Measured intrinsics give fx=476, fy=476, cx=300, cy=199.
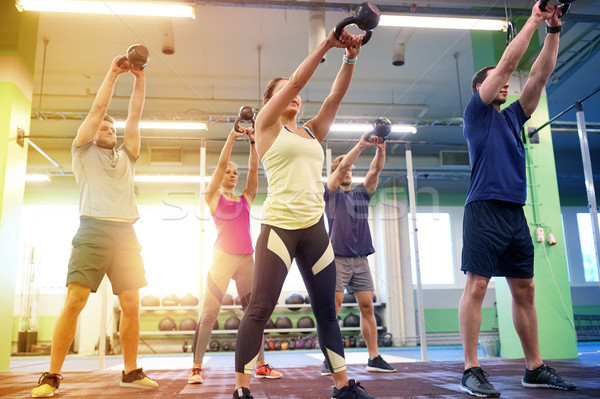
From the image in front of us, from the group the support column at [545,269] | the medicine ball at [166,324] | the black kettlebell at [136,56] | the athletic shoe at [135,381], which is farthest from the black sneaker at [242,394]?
the medicine ball at [166,324]

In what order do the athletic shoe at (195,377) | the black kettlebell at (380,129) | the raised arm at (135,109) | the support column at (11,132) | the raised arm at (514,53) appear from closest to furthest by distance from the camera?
the raised arm at (514,53), the raised arm at (135,109), the athletic shoe at (195,377), the black kettlebell at (380,129), the support column at (11,132)

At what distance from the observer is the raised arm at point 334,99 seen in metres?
1.93

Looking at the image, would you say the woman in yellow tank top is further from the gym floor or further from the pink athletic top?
the pink athletic top

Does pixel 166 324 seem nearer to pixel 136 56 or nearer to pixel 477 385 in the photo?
pixel 136 56

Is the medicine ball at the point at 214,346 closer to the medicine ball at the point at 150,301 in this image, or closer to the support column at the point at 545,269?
the medicine ball at the point at 150,301

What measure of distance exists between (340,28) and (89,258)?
1824 mm

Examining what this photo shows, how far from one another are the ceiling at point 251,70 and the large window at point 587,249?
2.76m

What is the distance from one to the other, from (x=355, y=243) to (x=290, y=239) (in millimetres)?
1809

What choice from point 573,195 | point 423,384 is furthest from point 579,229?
point 423,384

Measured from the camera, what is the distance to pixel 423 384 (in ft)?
8.16

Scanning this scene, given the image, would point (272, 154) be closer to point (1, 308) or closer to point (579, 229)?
point (1, 308)

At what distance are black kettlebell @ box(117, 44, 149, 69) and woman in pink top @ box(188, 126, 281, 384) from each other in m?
0.75

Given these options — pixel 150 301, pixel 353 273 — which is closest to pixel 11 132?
pixel 353 273

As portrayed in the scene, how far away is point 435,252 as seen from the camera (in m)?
11.4
